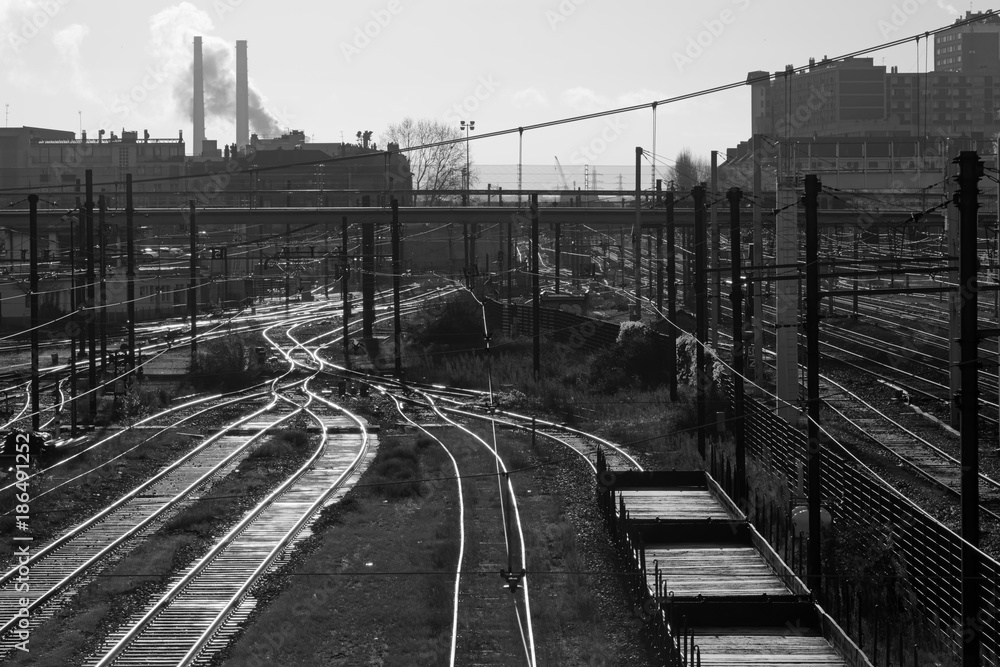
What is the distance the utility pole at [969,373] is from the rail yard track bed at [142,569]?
7.01 m

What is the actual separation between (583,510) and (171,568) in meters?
5.53

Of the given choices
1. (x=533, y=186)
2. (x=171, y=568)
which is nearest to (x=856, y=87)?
(x=533, y=186)

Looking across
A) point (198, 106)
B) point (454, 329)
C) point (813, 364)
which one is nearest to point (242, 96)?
point (198, 106)

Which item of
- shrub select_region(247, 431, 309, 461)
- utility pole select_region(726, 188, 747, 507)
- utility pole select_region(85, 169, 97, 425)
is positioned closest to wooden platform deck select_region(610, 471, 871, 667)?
utility pole select_region(726, 188, 747, 507)

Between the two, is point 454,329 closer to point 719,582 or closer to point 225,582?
point 225,582

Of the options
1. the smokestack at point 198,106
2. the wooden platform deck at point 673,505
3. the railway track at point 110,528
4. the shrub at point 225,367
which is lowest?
the railway track at point 110,528

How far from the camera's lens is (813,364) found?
31.7ft

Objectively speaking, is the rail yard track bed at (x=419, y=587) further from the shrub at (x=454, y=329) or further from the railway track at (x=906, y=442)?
the shrub at (x=454, y=329)

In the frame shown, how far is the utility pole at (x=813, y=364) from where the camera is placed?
936cm

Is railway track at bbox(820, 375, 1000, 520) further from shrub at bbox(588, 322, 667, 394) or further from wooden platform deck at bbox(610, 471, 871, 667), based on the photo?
shrub at bbox(588, 322, 667, 394)

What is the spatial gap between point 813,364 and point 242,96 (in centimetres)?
10323

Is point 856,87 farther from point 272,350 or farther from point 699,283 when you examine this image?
point 699,283

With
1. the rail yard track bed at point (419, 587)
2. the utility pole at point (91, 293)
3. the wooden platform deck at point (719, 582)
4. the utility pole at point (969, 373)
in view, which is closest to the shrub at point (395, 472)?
the rail yard track bed at point (419, 587)

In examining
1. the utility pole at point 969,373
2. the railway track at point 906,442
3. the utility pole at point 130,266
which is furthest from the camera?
the utility pole at point 130,266
